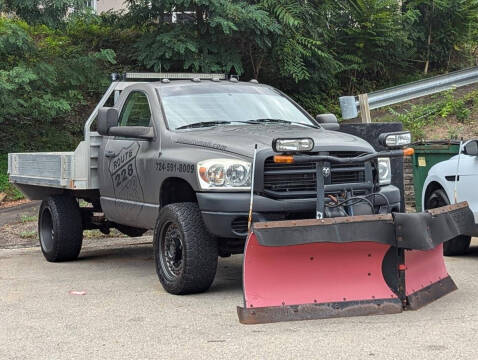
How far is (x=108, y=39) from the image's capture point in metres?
18.4

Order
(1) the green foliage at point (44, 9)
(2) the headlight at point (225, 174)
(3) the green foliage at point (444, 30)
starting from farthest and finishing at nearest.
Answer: (3) the green foliage at point (444, 30) < (1) the green foliage at point (44, 9) < (2) the headlight at point (225, 174)

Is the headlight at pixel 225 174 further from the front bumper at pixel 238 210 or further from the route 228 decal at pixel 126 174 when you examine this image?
the route 228 decal at pixel 126 174

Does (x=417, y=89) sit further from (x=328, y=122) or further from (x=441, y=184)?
(x=328, y=122)

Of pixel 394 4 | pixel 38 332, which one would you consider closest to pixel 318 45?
pixel 394 4

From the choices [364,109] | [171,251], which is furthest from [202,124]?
[364,109]

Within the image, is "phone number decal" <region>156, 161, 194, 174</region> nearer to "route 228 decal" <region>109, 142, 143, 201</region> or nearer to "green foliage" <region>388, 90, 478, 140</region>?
"route 228 decal" <region>109, 142, 143, 201</region>

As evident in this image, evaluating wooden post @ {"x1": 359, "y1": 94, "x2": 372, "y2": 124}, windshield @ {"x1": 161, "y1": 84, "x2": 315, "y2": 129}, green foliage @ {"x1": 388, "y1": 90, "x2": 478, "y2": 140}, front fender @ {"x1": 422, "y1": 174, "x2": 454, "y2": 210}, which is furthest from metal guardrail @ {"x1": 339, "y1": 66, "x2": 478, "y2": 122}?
windshield @ {"x1": 161, "y1": 84, "x2": 315, "y2": 129}

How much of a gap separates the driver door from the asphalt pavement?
2.60 feet

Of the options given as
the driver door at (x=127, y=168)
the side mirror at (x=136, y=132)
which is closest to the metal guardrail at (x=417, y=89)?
the driver door at (x=127, y=168)

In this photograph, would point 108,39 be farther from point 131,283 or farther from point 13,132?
point 131,283

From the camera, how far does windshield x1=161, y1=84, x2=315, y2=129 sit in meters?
8.32

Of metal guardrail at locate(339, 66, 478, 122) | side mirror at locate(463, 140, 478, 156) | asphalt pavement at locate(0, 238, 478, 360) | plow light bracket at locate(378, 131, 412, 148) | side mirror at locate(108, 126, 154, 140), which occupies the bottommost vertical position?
asphalt pavement at locate(0, 238, 478, 360)

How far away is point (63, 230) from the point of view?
10000mm

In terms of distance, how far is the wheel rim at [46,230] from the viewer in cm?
1042
